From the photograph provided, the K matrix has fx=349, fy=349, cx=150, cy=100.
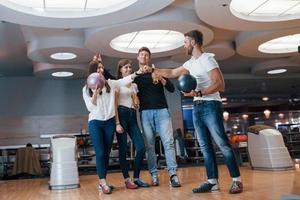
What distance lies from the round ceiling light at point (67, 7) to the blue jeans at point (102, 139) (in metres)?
2.84

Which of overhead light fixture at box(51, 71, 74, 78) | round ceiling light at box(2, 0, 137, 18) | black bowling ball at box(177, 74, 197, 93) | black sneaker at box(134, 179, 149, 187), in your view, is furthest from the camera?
overhead light fixture at box(51, 71, 74, 78)

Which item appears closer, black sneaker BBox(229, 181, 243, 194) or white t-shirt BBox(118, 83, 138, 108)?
black sneaker BBox(229, 181, 243, 194)

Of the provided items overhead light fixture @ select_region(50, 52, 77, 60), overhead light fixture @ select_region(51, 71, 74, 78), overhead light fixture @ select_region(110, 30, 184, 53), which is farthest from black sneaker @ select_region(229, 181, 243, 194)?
overhead light fixture @ select_region(51, 71, 74, 78)

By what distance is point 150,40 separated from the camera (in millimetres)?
8117

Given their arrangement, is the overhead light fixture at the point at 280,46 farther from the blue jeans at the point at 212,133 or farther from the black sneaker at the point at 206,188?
the black sneaker at the point at 206,188

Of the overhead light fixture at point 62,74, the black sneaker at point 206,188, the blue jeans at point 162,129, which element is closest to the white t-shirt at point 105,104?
the blue jeans at point 162,129

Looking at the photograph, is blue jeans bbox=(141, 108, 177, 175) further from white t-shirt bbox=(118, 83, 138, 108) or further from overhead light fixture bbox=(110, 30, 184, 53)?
overhead light fixture bbox=(110, 30, 184, 53)

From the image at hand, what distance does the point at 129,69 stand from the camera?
3.68 meters

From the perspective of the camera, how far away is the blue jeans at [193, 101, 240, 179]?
9.52ft

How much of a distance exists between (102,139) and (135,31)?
3947 mm

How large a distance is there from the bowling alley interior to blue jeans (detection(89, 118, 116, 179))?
0.04 m

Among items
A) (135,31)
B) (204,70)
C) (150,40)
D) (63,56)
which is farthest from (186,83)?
(63,56)

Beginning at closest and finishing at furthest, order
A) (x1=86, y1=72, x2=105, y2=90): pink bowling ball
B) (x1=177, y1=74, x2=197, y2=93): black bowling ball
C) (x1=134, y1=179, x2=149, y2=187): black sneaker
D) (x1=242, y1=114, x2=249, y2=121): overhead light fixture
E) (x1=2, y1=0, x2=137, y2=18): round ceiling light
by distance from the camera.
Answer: (x1=177, y1=74, x2=197, y2=93): black bowling ball, (x1=86, y1=72, x2=105, y2=90): pink bowling ball, (x1=134, y1=179, x2=149, y2=187): black sneaker, (x1=2, y1=0, x2=137, y2=18): round ceiling light, (x1=242, y1=114, x2=249, y2=121): overhead light fixture

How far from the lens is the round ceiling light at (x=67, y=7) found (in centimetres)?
572
